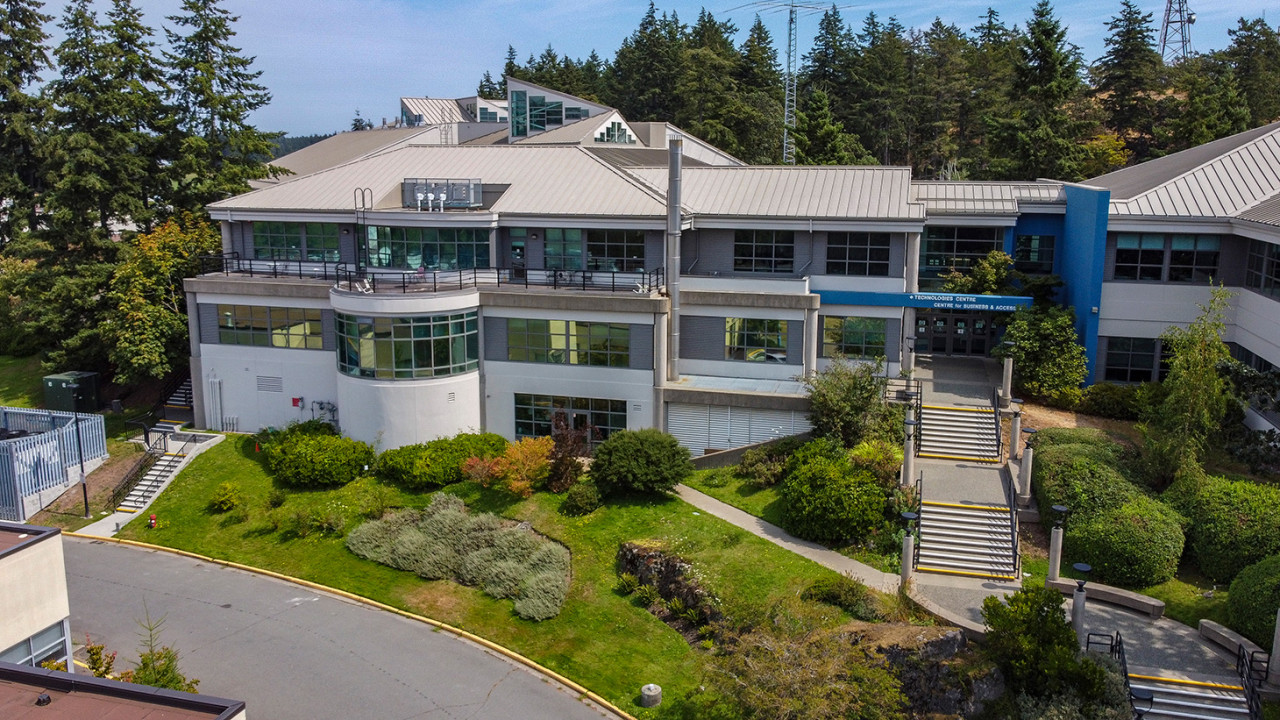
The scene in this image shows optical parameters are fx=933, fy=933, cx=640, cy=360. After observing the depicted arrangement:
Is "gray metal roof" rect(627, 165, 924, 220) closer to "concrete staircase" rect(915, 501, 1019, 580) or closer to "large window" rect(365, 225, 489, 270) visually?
"large window" rect(365, 225, 489, 270)

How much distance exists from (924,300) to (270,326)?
2462cm

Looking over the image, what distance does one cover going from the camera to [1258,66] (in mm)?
68500

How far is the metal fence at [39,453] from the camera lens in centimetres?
3306

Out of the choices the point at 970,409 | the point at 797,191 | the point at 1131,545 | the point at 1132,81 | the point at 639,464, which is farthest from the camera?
the point at 1132,81

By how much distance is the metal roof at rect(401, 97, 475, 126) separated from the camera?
2781 inches

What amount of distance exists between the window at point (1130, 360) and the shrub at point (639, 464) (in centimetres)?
1676

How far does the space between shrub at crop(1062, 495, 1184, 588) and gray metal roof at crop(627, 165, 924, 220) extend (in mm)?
13641

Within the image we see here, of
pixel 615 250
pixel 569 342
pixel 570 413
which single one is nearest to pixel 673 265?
pixel 615 250

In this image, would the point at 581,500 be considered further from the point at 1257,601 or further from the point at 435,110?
the point at 435,110

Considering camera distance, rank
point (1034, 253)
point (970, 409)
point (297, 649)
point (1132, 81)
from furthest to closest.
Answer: point (1132, 81) → point (1034, 253) → point (970, 409) → point (297, 649)

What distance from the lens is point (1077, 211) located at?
119 ft

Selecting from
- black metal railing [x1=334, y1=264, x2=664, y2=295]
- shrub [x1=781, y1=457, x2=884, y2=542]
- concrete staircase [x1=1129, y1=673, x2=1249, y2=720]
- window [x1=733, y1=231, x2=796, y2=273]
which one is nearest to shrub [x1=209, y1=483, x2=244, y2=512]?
black metal railing [x1=334, y1=264, x2=664, y2=295]

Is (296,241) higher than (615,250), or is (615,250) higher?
(296,241)

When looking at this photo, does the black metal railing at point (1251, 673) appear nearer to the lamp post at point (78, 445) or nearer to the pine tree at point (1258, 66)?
the lamp post at point (78, 445)
